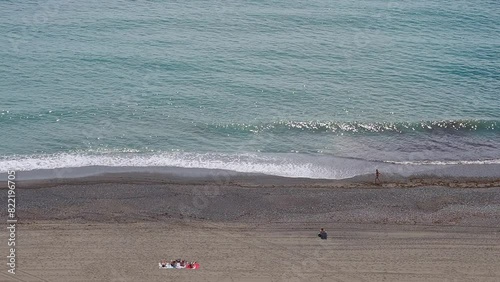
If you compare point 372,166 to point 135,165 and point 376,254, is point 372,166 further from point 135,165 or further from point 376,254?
point 135,165

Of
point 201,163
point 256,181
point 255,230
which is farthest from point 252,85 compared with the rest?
point 255,230

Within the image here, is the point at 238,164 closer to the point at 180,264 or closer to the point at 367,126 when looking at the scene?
the point at 367,126

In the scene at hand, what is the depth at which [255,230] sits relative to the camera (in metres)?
37.1

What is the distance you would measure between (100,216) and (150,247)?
17.4 ft

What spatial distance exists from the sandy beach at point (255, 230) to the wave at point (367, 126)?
792 centimetres

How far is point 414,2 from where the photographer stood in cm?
7388

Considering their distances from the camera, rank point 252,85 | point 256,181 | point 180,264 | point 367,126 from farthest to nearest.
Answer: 1. point 252,85
2. point 367,126
3. point 256,181
4. point 180,264

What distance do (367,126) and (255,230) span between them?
19011mm

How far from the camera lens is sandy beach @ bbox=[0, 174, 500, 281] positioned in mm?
33469

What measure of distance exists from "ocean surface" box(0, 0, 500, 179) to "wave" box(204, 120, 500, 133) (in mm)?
116

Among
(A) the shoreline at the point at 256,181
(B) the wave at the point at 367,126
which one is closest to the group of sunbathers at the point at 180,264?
(A) the shoreline at the point at 256,181

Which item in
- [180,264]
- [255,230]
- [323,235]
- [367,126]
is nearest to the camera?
[180,264]

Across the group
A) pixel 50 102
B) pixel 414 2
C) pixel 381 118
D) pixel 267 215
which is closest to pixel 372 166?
pixel 381 118

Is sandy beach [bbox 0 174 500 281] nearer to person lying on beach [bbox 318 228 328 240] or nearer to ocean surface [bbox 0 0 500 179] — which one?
person lying on beach [bbox 318 228 328 240]
